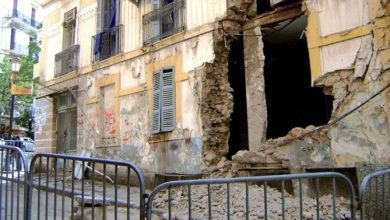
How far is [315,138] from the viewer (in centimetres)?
734

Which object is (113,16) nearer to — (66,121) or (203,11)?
(203,11)

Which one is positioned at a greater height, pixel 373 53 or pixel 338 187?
pixel 373 53

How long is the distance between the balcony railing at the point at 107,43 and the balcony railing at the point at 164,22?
1.32 metres

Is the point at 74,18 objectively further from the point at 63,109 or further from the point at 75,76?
the point at 63,109

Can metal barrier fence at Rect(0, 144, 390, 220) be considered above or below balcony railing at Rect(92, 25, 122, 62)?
below

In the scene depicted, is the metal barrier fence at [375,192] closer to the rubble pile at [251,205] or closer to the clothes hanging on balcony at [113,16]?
the rubble pile at [251,205]

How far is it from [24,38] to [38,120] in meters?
28.0

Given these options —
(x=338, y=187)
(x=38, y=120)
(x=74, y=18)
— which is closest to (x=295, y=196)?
(x=338, y=187)

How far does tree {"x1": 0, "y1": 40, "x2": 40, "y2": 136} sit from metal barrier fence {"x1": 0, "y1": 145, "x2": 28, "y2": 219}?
19222mm

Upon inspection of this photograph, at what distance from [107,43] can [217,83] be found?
4955 mm

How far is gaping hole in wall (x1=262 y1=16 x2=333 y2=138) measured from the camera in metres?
11.2

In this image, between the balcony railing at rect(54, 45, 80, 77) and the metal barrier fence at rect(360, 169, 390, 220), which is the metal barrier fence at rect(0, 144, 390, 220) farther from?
the balcony railing at rect(54, 45, 80, 77)

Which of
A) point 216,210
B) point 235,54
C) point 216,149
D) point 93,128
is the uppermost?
point 235,54

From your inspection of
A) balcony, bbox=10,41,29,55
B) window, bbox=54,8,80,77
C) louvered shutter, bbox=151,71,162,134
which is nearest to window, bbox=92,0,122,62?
window, bbox=54,8,80,77
